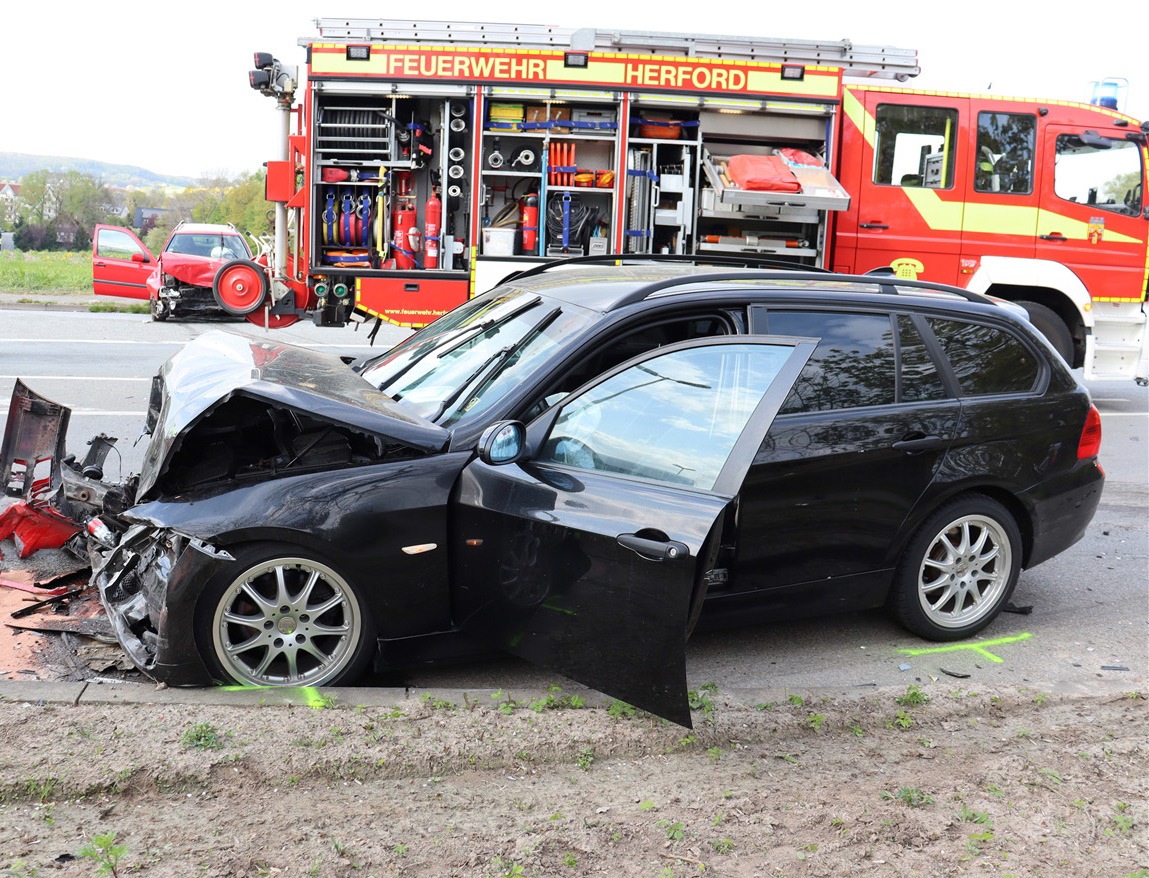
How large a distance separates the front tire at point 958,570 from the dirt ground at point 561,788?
26.4 inches

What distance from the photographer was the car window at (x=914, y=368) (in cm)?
454

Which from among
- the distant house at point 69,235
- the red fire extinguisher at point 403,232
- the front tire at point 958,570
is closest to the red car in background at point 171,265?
the red fire extinguisher at point 403,232

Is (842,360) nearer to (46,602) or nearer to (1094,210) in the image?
(46,602)

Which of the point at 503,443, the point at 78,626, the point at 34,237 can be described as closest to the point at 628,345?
the point at 503,443

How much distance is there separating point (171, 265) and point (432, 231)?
8.37m

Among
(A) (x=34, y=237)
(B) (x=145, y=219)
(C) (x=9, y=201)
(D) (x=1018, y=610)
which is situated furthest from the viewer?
(C) (x=9, y=201)

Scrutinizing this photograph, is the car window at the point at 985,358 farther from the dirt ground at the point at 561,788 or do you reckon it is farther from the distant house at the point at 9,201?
the distant house at the point at 9,201

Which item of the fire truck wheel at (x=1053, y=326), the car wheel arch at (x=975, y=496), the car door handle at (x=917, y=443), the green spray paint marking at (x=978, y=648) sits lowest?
the green spray paint marking at (x=978, y=648)

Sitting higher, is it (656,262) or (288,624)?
(656,262)

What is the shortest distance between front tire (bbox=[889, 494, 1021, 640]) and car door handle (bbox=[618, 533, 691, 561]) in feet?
5.67

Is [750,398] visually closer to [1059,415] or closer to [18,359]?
[1059,415]

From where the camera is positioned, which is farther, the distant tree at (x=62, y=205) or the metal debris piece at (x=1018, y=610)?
the distant tree at (x=62, y=205)

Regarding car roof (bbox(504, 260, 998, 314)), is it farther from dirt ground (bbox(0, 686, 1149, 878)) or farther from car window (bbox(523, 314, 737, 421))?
dirt ground (bbox(0, 686, 1149, 878))

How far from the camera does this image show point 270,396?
374 cm
